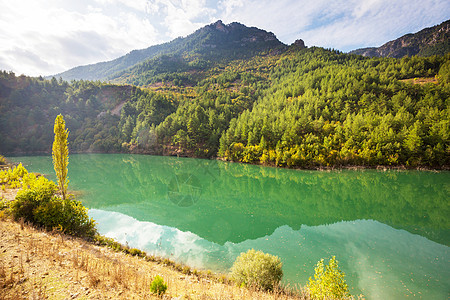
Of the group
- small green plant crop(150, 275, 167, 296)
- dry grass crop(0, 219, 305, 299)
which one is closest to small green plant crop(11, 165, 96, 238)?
dry grass crop(0, 219, 305, 299)

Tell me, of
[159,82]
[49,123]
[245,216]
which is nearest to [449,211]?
[245,216]

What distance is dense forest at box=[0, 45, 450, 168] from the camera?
146ft

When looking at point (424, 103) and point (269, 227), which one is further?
point (424, 103)

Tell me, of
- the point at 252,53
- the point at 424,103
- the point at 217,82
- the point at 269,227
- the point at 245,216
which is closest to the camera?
the point at 269,227

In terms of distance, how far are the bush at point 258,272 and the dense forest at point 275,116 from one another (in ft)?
134

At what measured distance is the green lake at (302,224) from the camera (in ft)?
35.6

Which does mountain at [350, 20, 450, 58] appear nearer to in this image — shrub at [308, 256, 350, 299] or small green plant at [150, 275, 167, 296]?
shrub at [308, 256, 350, 299]

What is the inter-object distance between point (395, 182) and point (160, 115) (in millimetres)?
89839

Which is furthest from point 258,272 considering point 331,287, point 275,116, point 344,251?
point 275,116

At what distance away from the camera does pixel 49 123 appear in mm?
89062

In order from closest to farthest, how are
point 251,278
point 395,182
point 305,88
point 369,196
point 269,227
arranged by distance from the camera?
point 251,278
point 269,227
point 369,196
point 395,182
point 305,88

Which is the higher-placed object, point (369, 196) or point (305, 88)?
point (305, 88)

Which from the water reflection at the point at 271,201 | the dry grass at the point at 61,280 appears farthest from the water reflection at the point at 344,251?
the dry grass at the point at 61,280

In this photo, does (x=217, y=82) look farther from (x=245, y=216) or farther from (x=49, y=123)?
(x=245, y=216)
